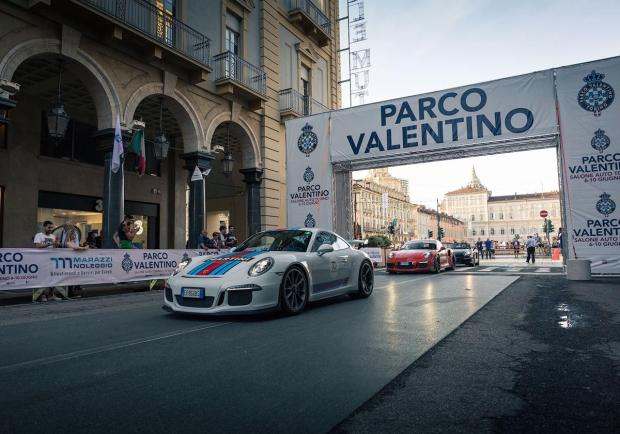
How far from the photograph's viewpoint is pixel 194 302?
19.3ft

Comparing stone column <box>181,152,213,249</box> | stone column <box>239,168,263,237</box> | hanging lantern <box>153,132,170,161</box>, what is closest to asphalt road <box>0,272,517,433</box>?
hanging lantern <box>153,132,170,161</box>

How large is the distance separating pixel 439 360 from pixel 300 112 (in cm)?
1810

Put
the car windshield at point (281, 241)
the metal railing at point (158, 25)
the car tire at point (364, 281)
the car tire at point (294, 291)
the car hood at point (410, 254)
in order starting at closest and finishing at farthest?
1. the car tire at point (294, 291)
2. the car windshield at point (281, 241)
3. the car tire at point (364, 281)
4. the metal railing at point (158, 25)
5. the car hood at point (410, 254)

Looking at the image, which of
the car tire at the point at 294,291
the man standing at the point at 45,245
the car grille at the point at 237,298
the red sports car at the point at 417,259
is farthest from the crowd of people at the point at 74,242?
the red sports car at the point at 417,259

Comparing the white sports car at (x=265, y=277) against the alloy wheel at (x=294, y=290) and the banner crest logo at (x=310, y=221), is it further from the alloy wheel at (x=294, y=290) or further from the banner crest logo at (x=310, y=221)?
the banner crest logo at (x=310, y=221)

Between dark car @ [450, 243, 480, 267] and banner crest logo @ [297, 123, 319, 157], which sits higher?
banner crest logo @ [297, 123, 319, 157]

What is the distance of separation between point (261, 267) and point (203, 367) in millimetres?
2453

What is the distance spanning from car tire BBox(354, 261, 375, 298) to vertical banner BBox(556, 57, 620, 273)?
7.84 metres

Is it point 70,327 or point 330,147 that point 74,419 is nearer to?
point 70,327

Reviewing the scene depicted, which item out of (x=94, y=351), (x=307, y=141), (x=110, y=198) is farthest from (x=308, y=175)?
(x=94, y=351)

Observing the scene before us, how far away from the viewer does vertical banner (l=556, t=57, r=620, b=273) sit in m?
12.6

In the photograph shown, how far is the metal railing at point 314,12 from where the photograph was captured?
21.3 metres

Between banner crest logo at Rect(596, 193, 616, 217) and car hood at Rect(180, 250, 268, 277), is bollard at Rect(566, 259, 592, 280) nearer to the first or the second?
banner crest logo at Rect(596, 193, 616, 217)

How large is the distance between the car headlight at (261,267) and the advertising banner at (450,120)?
10.6m
